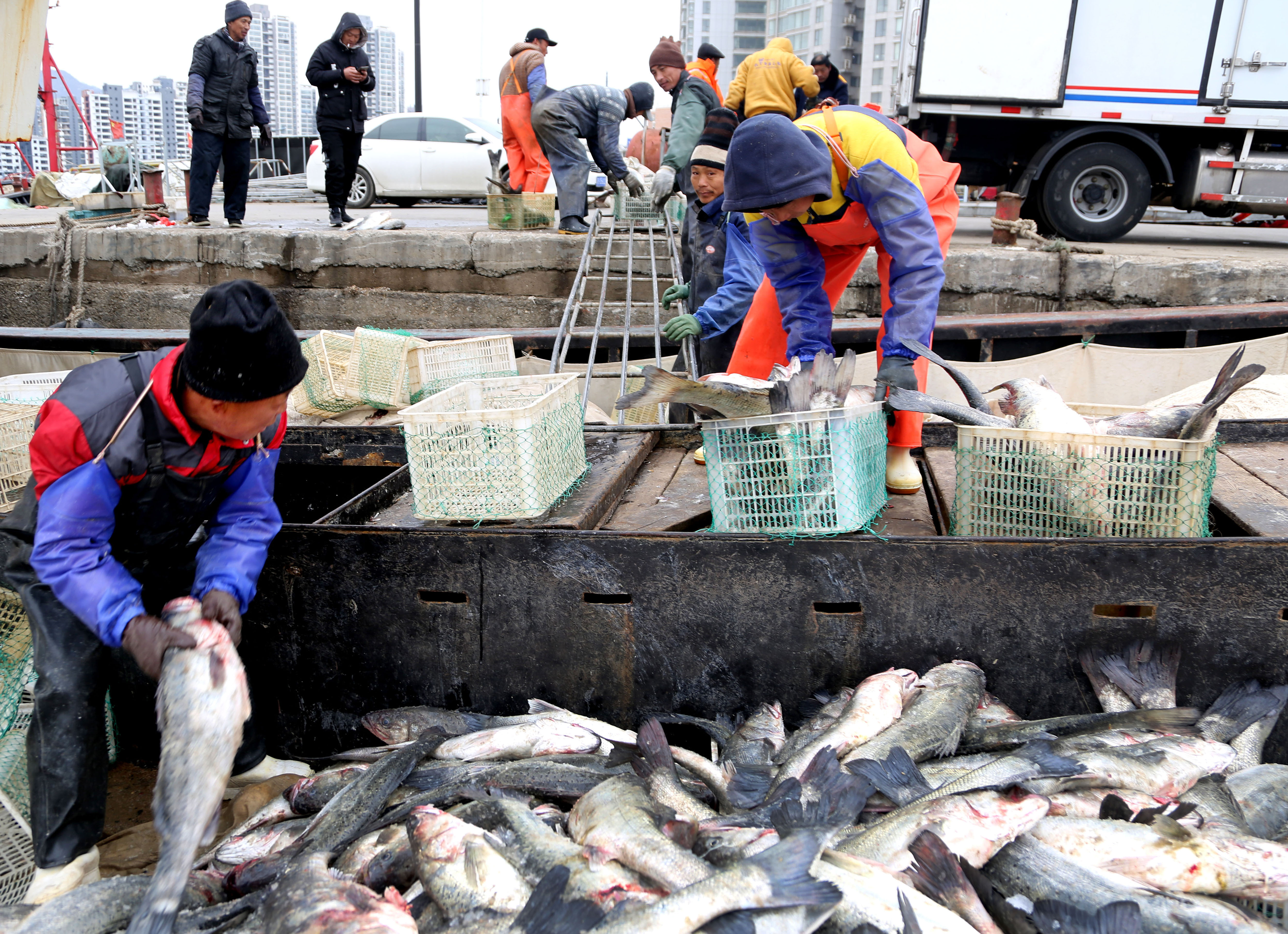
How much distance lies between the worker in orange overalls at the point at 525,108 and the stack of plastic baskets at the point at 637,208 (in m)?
1.32

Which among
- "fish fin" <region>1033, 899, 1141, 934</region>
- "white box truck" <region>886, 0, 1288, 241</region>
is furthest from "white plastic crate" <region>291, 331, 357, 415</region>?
"white box truck" <region>886, 0, 1288, 241</region>

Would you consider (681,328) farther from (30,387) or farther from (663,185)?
(30,387)

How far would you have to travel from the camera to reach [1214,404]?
300cm

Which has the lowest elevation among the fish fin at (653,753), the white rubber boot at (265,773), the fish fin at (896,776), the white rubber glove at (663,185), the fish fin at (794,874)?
the white rubber boot at (265,773)

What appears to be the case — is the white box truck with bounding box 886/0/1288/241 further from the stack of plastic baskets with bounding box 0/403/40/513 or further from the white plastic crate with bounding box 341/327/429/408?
the stack of plastic baskets with bounding box 0/403/40/513

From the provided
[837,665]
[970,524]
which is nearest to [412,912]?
[837,665]

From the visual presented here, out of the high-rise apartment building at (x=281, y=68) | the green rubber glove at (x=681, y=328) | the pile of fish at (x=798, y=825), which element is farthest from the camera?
the high-rise apartment building at (x=281, y=68)

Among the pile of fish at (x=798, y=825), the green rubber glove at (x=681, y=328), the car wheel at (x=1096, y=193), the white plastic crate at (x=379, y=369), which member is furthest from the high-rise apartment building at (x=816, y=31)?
the pile of fish at (x=798, y=825)

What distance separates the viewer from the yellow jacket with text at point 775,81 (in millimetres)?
7789

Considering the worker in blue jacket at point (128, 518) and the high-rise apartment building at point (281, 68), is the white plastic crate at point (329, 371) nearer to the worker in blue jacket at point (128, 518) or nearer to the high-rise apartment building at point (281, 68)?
the worker in blue jacket at point (128, 518)

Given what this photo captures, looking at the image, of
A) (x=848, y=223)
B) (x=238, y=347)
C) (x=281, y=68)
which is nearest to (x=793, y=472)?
(x=848, y=223)

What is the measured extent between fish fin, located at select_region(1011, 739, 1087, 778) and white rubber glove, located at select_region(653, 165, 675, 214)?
599 centimetres

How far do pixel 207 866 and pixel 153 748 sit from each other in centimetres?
124

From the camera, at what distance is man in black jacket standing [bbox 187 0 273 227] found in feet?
32.1
